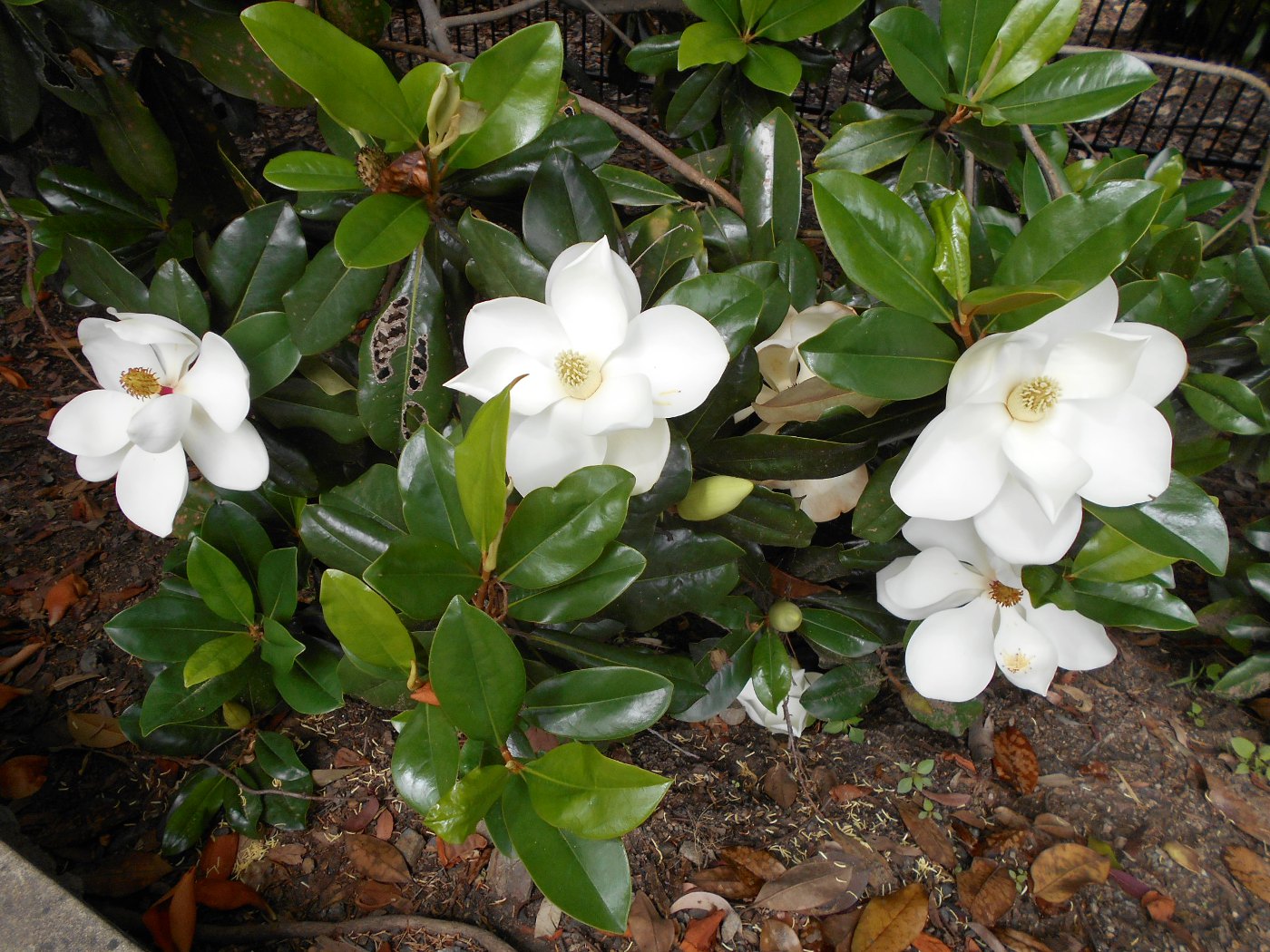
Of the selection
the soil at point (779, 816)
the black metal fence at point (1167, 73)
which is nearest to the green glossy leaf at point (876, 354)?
the soil at point (779, 816)

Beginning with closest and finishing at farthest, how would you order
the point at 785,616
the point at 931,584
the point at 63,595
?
1. the point at 931,584
2. the point at 785,616
3. the point at 63,595

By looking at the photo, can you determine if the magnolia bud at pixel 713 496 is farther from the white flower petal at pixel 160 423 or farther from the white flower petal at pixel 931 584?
the white flower petal at pixel 160 423

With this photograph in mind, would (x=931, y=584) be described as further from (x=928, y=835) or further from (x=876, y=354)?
(x=928, y=835)

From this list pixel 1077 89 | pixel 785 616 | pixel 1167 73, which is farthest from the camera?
pixel 1167 73

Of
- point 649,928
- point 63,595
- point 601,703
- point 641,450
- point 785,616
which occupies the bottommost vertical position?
point 63,595

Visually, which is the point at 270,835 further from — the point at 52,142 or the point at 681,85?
the point at 681,85

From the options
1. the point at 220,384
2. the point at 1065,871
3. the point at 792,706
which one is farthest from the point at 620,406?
the point at 1065,871

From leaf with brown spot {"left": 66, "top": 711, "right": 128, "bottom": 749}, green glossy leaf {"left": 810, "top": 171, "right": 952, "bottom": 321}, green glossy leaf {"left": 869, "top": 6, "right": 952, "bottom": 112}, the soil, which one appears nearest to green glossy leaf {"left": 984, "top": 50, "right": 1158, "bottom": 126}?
green glossy leaf {"left": 869, "top": 6, "right": 952, "bottom": 112}
